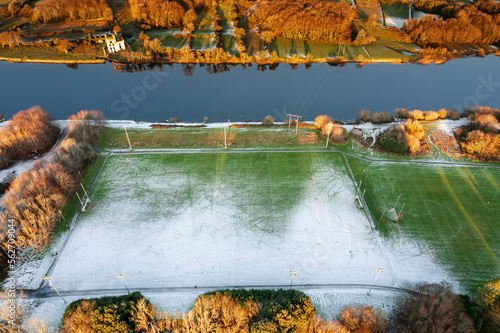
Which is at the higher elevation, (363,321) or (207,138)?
(207,138)

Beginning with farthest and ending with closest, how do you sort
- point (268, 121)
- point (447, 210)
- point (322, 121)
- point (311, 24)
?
1. point (311, 24)
2. point (268, 121)
3. point (322, 121)
4. point (447, 210)

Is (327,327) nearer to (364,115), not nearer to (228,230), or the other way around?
(228,230)

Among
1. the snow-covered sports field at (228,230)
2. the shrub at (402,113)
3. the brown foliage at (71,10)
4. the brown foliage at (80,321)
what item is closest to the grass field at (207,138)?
the snow-covered sports field at (228,230)

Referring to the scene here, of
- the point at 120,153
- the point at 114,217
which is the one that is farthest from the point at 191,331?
the point at 120,153

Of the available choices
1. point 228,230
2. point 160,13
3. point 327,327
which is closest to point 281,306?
point 327,327

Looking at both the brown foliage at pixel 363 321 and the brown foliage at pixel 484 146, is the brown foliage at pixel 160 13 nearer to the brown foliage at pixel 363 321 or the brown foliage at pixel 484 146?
the brown foliage at pixel 484 146

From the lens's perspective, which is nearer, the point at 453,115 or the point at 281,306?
the point at 281,306

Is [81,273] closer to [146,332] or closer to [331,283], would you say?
[146,332]
